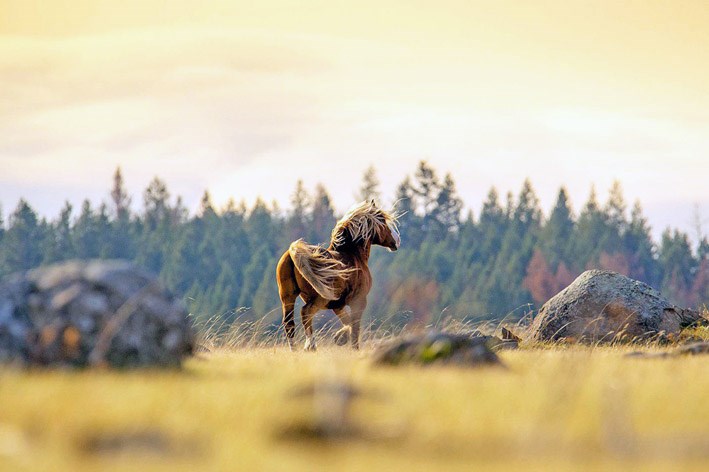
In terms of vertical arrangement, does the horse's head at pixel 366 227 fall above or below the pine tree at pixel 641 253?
above

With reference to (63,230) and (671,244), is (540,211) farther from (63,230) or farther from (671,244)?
(63,230)

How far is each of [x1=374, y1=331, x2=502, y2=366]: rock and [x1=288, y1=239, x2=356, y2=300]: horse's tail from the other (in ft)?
17.8

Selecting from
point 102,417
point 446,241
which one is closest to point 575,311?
point 102,417

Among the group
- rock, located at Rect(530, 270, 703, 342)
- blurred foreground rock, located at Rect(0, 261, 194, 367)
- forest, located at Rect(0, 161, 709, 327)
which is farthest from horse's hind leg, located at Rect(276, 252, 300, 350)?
forest, located at Rect(0, 161, 709, 327)

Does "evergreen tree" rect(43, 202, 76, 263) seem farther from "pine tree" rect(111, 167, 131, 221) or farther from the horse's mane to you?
the horse's mane

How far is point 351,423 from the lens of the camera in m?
5.60

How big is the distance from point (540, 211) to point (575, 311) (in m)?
96.4

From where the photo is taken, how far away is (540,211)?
112 metres

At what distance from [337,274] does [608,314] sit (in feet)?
19.1

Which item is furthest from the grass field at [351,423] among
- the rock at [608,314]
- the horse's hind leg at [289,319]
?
the rock at [608,314]

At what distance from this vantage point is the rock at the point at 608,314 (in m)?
17.3

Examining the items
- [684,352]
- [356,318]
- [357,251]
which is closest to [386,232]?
[357,251]

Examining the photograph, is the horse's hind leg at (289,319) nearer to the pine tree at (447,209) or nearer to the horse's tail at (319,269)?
the horse's tail at (319,269)

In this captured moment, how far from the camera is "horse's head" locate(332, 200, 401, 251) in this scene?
15.5m
